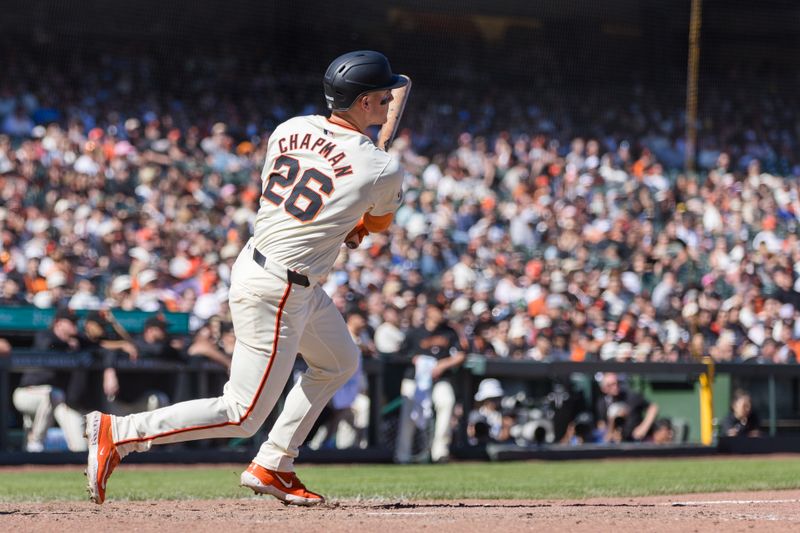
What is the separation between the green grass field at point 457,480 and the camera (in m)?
6.65

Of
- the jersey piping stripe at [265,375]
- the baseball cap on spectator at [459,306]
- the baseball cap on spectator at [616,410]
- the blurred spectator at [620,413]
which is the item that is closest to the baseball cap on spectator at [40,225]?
the baseball cap on spectator at [459,306]

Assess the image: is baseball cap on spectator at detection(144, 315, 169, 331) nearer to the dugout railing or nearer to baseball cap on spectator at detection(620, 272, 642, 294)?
the dugout railing

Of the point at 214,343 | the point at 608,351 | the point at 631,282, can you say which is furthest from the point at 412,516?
the point at 631,282

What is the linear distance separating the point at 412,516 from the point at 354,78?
5.81 ft

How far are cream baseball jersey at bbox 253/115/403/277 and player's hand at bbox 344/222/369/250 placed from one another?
0.07 m

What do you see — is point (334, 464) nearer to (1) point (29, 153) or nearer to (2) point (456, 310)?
(2) point (456, 310)

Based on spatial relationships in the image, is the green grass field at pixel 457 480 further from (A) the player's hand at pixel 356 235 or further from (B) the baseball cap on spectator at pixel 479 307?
(B) the baseball cap on spectator at pixel 479 307

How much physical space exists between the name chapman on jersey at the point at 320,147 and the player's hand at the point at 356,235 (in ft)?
0.85

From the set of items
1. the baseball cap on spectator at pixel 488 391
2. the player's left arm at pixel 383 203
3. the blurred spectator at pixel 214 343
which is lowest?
the baseball cap on spectator at pixel 488 391

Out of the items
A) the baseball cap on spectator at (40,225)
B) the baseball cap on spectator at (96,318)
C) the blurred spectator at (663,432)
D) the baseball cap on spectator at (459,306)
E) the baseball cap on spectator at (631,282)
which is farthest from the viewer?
the baseball cap on spectator at (631,282)

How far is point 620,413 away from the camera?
11.5 metres

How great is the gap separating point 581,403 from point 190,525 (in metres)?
7.31

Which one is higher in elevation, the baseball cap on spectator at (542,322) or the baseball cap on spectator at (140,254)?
the baseball cap on spectator at (140,254)

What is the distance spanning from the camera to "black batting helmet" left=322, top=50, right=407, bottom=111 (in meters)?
4.91
